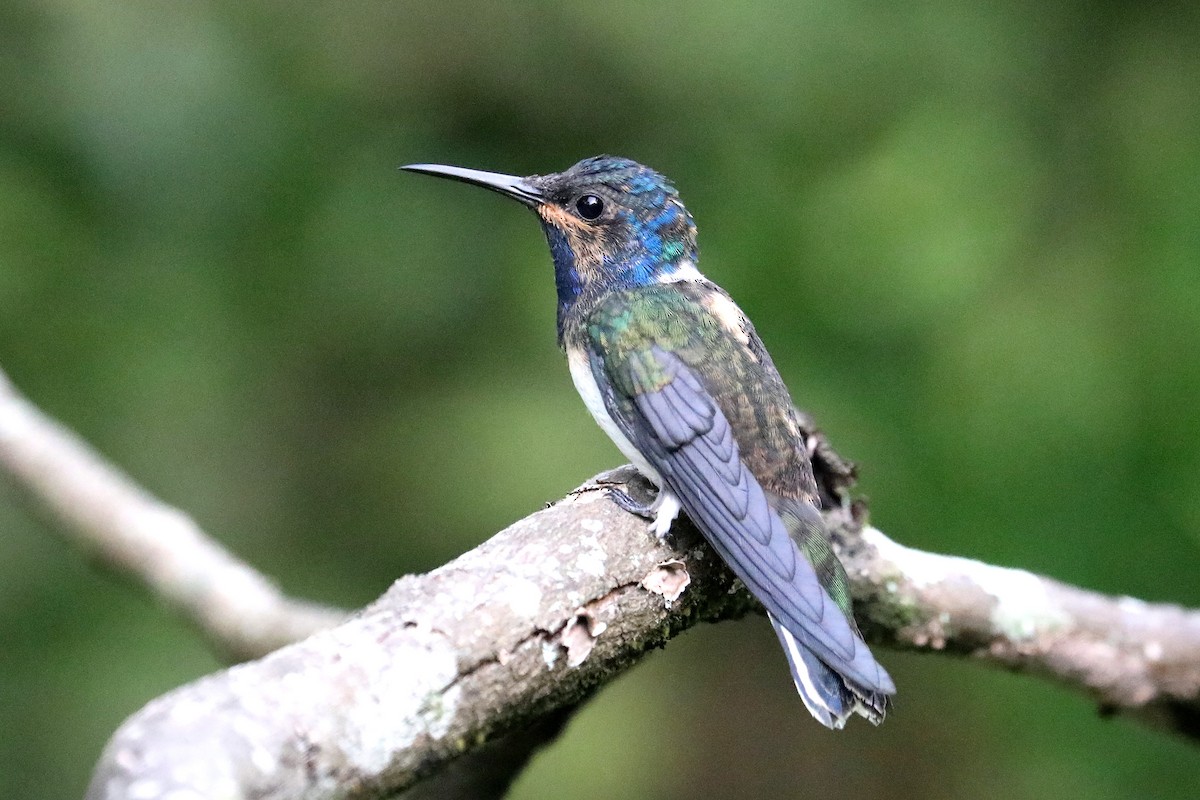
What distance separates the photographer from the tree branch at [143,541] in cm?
317

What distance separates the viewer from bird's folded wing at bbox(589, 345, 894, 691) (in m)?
2.46

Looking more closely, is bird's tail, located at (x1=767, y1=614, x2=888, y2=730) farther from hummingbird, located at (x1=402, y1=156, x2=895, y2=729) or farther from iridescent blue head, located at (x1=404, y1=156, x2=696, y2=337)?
iridescent blue head, located at (x1=404, y1=156, x2=696, y2=337)

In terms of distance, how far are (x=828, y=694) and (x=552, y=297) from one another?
2441 millimetres

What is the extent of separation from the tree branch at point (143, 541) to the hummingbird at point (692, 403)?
964mm

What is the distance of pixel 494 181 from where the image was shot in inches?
134

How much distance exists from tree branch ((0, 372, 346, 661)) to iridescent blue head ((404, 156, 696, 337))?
1057 millimetres

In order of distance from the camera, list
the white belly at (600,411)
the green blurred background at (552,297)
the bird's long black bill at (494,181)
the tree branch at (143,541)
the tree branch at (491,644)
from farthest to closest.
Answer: the green blurred background at (552,297)
the bird's long black bill at (494,181)
the tree branch at (143,541)
the white belly at (600,411)
the tree branch at (491,644)

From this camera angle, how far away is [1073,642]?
10.4ft

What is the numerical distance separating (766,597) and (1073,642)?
1097 millimetres

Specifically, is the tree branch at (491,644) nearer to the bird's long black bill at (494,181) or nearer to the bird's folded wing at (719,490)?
the bird's folded wing at (719,490)

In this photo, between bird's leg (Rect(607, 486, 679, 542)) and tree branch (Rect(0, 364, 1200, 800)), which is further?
bird's leg (Rect(607, 486, 679, 542))

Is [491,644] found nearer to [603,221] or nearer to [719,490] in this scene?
[719,490]

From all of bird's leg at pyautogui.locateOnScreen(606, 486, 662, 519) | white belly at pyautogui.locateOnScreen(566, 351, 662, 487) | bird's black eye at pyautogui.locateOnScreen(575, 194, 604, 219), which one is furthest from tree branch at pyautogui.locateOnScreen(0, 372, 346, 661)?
bird's black eye at pyautogui.locateOnScreen(575, 194, 604, 219)

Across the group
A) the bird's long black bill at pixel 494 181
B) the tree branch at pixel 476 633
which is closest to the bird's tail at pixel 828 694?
the tree branch at pixel 476 633
